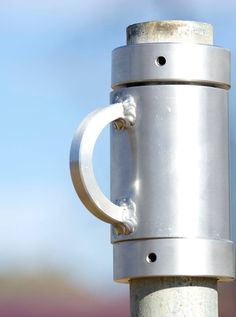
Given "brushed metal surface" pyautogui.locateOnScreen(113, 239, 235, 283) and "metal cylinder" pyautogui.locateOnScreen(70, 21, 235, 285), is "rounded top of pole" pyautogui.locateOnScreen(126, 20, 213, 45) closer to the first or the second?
"metal cylinder" pyautogui.locateOnScreen(70, 21, 235, 285)

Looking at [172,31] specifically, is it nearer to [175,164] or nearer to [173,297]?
[175,164]

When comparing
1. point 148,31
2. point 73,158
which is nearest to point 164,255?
point 73,158

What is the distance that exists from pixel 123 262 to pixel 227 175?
166 mm

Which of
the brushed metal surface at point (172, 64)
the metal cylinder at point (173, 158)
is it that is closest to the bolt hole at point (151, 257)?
the metal cylinder at point (173, 158)

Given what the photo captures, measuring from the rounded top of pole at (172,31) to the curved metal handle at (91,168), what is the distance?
88 mm

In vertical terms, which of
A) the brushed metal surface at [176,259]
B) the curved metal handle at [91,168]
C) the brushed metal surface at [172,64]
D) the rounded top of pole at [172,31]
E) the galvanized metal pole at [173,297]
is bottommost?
the galvanized metal pole at [173,297]

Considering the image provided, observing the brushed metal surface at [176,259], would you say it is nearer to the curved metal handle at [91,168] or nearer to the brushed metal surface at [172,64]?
the curved metal handle at [91,168]

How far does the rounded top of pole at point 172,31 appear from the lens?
151 cm

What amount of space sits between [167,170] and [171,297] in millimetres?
150

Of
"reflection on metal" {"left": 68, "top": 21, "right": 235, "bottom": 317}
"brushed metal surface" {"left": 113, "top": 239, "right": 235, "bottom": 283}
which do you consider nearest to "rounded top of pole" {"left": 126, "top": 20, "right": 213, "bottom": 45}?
"reflection on metal" {"left": 68, "top": 21, "right": 235, "bottom": 317}

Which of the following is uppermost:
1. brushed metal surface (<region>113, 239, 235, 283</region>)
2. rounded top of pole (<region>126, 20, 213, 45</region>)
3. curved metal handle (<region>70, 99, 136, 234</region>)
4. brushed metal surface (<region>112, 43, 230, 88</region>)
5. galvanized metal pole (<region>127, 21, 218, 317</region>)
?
rounded top of pole (<region>126, 20, 213, 45</region>)

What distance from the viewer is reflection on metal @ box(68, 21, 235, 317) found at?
1454 millimetres

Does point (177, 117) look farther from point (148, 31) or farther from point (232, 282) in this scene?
point (232, 282)

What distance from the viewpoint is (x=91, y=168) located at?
4.74ft
